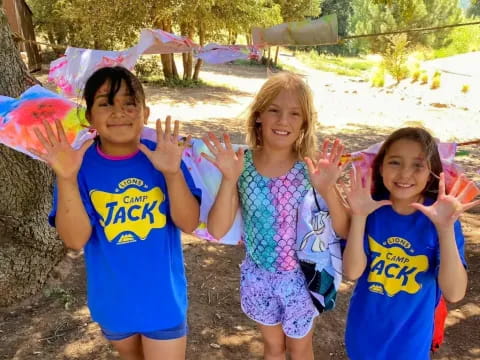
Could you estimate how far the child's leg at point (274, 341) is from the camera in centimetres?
188

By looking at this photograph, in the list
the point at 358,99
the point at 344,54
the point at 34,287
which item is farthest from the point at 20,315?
the point at 344,54

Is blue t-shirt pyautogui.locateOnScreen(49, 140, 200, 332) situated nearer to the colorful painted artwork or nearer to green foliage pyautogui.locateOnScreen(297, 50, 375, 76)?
the colorful painted artwork

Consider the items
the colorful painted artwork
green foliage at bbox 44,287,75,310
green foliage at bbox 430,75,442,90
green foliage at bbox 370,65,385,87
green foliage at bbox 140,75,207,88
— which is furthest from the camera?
green foliage at bbox 370,65,385,87

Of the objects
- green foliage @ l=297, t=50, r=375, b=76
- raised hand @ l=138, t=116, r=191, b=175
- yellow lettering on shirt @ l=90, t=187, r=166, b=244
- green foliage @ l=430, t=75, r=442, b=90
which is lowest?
green foliage @ l=297, t=50, r=375, b=76

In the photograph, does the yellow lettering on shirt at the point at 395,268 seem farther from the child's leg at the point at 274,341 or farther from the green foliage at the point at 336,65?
the green foliage at the point at 336,65

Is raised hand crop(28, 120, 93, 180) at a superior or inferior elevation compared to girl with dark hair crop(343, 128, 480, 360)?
superior

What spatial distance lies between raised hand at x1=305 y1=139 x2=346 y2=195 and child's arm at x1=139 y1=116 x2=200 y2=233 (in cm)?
46

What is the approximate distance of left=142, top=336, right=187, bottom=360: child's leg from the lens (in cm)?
168

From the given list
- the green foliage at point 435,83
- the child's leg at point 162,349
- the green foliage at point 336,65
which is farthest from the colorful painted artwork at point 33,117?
the green foliage at point 336,65

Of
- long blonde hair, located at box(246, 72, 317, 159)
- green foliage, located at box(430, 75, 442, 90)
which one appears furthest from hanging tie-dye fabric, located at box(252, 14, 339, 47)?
green foliage, located at box(430, 75, 442, 90)

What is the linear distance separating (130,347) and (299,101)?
119 cm

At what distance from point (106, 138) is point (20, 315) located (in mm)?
1730

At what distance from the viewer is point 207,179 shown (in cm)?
207

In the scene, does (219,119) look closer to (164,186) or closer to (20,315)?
(20,315)
